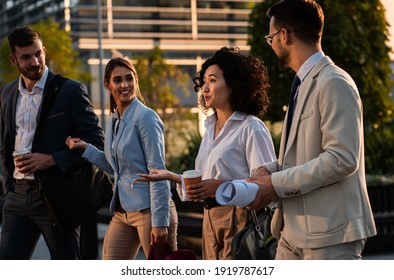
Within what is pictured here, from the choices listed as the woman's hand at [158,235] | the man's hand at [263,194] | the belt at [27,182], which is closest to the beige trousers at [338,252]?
the man's hand at [263,194]

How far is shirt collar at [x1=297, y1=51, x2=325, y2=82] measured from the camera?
3.44m

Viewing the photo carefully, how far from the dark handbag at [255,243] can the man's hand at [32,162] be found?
1.36m

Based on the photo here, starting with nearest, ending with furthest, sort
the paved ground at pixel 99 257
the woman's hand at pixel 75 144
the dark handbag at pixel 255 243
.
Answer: the dark handbag at pixel 255 243 < the woman's hand at pixel 75 144 < the paved ground at pixel 99 257

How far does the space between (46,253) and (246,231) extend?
6725mm

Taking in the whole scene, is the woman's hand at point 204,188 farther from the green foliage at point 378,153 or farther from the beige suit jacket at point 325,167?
the green foliage at point 378,153

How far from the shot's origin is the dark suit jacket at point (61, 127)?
511 cm

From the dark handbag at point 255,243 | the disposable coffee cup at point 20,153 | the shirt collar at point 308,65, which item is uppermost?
the shirt collar at point 308,65

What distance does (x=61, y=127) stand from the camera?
5176 millimetres

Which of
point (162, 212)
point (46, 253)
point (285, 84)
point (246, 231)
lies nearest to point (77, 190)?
point (162, 212)

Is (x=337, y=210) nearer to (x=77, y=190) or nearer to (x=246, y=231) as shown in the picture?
(x=246, y=231)

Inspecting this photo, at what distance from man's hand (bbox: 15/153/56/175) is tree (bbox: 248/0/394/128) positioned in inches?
272

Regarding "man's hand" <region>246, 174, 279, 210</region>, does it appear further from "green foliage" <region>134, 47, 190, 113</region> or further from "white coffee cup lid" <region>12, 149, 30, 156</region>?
"green foliage" <region>134, 47, 190, 113</region>

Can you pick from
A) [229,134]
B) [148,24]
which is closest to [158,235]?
[229,134]

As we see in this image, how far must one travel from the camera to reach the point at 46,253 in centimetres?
1045
